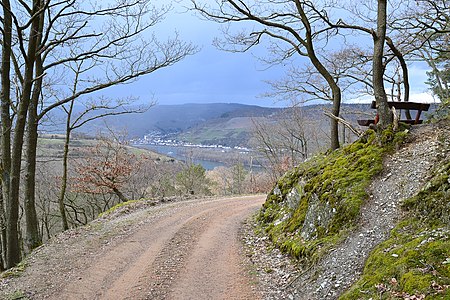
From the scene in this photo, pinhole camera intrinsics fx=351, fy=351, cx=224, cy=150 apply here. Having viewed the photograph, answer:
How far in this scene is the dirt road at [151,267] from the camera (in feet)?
22.3

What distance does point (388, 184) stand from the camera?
7090 mm

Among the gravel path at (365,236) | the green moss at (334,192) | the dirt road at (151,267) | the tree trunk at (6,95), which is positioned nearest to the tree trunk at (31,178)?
the tree trunk at (6,95)

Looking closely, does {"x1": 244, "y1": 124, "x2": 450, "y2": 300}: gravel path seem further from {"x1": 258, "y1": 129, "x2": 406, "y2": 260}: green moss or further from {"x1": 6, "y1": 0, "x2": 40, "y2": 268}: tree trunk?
{"x1": 6, "y1": 0, "x2": 40, "y2": 268}: tree trunk

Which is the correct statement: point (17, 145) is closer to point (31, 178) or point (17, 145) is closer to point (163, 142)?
point (31, 178)

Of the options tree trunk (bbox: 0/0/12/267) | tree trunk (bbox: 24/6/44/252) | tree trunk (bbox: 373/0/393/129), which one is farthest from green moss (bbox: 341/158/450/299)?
tree trunk (bbox: 0/0/12/267)

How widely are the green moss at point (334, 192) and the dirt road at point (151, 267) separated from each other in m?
1.30

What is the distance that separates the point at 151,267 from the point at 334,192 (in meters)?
4.41

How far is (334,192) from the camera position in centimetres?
765

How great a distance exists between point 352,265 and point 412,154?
343 centimetres

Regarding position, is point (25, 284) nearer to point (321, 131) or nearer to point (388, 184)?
point (388, 184)

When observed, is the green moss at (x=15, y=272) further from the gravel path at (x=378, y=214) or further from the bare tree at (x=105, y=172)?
the bare tree at (x=105, y=172)

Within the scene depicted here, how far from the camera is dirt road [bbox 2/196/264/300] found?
22.3 feet

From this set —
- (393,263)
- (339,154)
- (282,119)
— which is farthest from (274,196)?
(282,119)

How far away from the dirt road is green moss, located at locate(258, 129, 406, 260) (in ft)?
4.28
